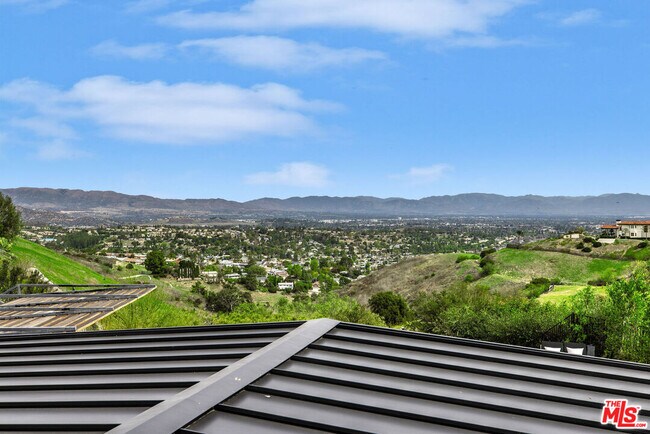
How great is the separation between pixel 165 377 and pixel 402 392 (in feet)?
6.96

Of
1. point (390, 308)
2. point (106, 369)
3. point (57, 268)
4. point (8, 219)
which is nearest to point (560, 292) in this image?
point (390, 308)

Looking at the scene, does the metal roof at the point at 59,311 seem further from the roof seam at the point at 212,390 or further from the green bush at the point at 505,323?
the green bush at the point at 505,323

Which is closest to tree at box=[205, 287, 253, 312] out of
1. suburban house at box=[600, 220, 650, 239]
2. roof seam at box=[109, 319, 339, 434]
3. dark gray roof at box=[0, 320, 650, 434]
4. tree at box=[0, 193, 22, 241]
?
tree at box=[0, 193, 22, 241]

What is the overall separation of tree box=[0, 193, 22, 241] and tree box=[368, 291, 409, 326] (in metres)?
28.0

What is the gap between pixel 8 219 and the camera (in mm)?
37125

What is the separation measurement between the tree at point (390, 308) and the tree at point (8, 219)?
2795 cm

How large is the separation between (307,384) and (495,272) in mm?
61076

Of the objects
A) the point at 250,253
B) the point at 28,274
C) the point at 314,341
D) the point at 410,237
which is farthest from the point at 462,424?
the point at 410,237

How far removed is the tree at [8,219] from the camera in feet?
119

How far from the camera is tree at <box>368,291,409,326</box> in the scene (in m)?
39.2

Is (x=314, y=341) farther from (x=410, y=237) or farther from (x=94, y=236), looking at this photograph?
(x=410, y=237)

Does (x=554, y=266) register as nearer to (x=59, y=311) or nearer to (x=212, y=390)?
(x=59, y=311)

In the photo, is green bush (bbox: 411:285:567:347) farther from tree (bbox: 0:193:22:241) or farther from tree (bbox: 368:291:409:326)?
tree (bbox: 0:193:22:241)

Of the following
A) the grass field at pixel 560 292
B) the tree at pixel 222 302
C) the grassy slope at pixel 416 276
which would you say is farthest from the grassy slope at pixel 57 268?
the grass field at pixel 560 292
